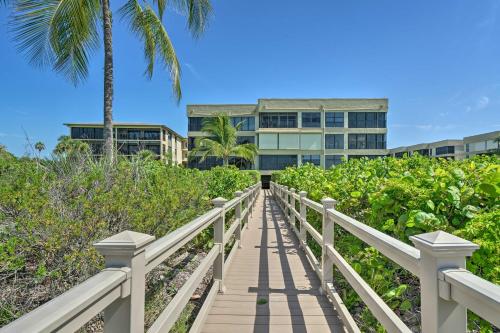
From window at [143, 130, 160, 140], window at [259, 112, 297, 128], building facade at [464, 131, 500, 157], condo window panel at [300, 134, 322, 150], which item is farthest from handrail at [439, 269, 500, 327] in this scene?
building facade at [464, 131, 500, 157]

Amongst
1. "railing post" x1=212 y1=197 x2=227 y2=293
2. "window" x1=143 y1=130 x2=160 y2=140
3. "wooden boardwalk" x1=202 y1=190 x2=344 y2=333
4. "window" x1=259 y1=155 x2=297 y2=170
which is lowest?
"wooden boardwalk" x1=202 y1=190 x2=344 y2=333

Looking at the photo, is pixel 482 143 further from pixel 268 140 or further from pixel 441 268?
pixel 441 268

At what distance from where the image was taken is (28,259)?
3.02m

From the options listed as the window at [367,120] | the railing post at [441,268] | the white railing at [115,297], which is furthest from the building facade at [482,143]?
the white railing at [115,297]

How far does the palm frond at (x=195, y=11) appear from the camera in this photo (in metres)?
9.64

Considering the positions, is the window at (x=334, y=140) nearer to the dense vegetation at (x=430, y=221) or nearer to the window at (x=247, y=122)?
the window at (x=247, y=122)

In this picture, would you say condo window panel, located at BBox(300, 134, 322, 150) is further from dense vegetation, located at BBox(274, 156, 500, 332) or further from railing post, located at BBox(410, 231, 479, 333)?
railing post, located at BBox(410, 231, 479, 333)

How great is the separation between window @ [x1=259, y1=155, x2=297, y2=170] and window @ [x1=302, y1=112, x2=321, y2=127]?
5114 millimetres

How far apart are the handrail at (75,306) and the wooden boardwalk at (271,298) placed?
213 cm

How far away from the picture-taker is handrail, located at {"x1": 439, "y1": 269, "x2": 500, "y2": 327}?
1.01 meters

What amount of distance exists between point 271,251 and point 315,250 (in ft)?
3.52

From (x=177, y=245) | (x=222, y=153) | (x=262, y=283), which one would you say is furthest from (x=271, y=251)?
(x=222, y=153)

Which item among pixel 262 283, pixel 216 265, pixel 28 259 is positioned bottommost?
pixel 262 283

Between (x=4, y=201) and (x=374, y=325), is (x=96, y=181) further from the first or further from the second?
(x=374, y=325)
